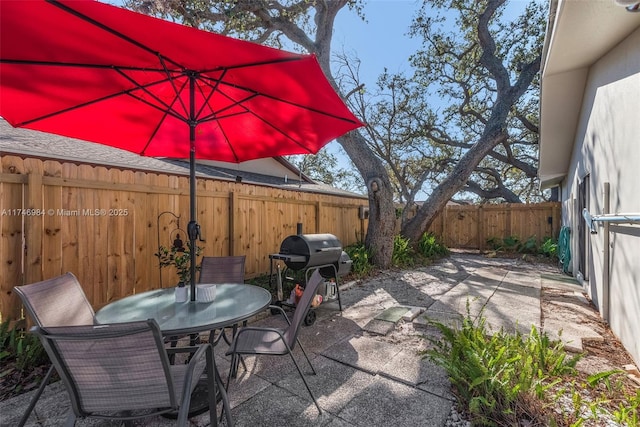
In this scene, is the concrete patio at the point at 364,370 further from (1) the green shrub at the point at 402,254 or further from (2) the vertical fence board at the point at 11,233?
(1) the green shrub at the point at 402,254

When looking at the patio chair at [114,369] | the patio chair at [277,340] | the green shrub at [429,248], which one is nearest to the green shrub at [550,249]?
the green shrub at [429,248]

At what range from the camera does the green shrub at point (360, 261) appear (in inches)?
257

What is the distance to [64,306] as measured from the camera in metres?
2.16

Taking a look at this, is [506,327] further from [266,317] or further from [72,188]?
[72,188]

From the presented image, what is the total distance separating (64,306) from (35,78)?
5.47 feet

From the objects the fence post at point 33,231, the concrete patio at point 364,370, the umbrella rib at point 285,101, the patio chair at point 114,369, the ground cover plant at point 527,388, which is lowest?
the concrete patio at point 364,370

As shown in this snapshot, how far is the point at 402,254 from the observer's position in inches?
320

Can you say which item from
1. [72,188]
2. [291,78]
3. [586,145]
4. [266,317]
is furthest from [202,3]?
[586,145]

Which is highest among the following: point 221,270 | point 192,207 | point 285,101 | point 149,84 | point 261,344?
point 149,84

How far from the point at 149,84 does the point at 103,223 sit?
1933 mm

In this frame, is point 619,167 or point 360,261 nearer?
point 619,167

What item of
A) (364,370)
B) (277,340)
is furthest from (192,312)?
(364,370)

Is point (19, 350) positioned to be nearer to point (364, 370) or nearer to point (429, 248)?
point (364, 370)

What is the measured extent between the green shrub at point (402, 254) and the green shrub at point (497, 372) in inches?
198
